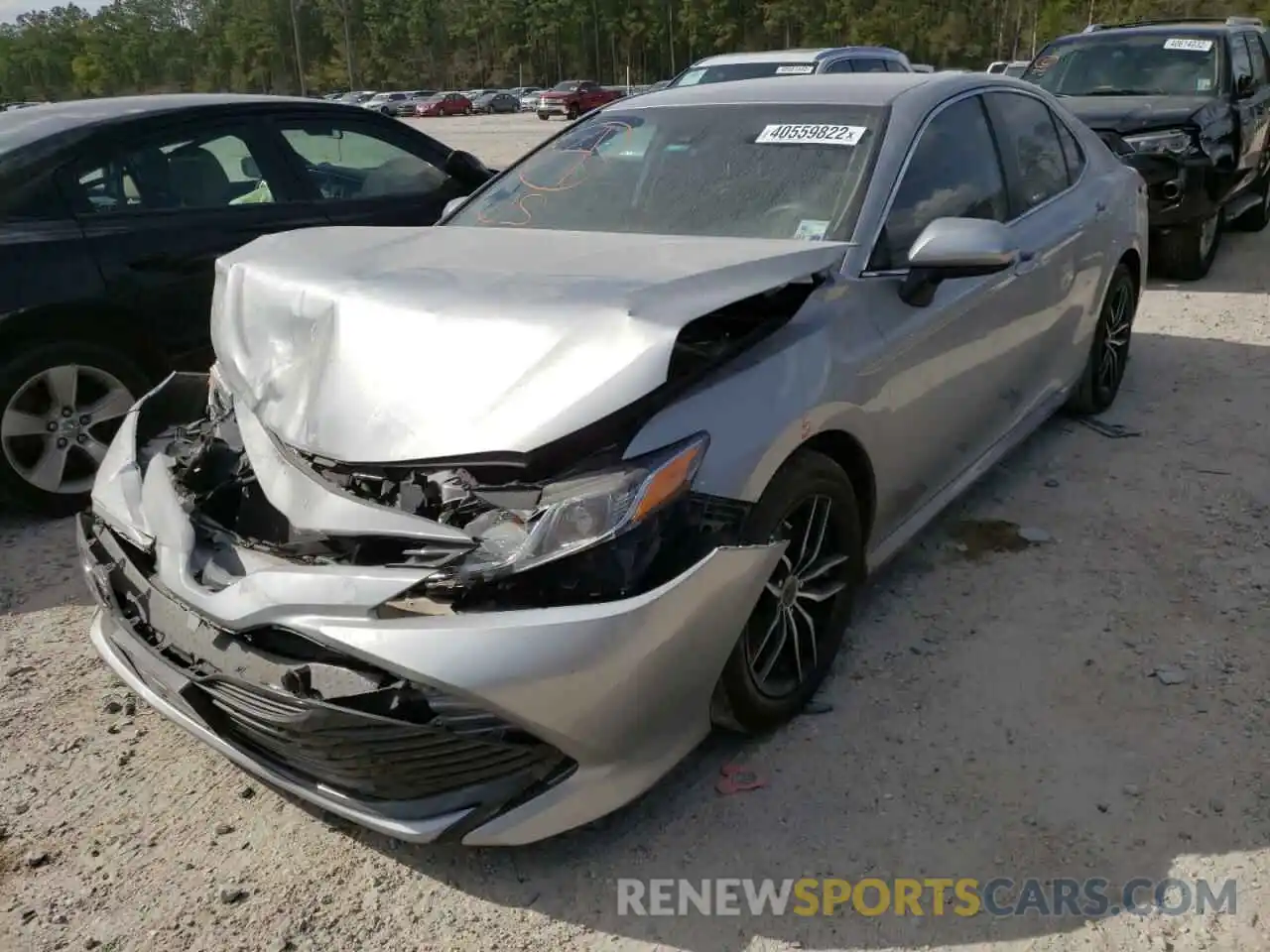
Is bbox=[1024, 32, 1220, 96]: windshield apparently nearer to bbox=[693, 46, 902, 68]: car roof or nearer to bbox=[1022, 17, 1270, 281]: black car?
bbox=[1022, 17, 1270, 281]: black car

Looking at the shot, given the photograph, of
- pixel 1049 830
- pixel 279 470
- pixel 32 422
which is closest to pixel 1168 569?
pixel 1049 830

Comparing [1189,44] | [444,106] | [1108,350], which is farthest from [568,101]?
[1108,350]

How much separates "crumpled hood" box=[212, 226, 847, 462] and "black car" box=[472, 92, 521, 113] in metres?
57.6

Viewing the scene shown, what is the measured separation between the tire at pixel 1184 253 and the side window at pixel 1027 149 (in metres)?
3.95

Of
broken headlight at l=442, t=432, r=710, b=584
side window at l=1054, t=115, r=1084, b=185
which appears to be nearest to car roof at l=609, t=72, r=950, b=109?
side window at l=1054, t=115, r=1084, b=185

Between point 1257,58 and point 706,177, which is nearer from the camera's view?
point 706,177

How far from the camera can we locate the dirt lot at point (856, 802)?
2.33 meters

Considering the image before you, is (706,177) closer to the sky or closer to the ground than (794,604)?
closer to the sky

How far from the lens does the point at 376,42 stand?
95.2 m

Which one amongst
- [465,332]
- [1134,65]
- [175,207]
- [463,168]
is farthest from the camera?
[1134,65]

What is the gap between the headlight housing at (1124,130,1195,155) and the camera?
24.5ft

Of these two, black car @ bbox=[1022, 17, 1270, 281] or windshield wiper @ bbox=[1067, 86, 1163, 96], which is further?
windshield wiper @ bbox=[1067, 86, 1163, 96]

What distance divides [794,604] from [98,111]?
4.09 metres

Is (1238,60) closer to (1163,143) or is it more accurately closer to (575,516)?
(1163,143)
